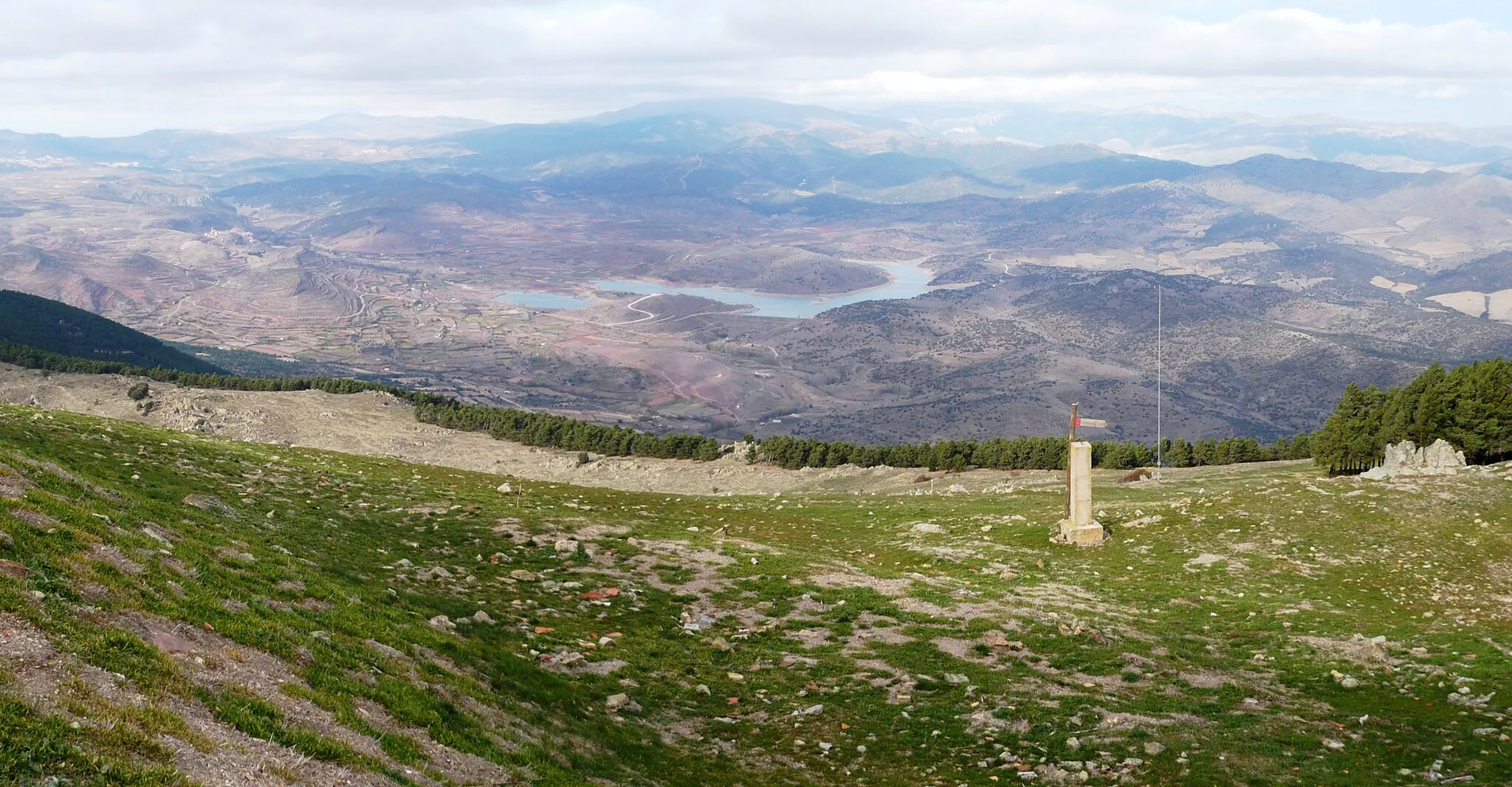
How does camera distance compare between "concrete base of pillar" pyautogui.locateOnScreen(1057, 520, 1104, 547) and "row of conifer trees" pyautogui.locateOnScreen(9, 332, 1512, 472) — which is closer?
"concrete base of pillar" pyautogui.locateOnScreen(1057, 520, 1104, 547)

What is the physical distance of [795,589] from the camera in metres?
25.4

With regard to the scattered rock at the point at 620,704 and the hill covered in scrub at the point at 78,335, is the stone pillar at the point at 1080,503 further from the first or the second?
the hill covered in scrub at the point at 78,335

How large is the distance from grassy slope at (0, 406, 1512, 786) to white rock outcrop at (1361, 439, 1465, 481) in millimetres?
2811

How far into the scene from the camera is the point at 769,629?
22266 millimetres

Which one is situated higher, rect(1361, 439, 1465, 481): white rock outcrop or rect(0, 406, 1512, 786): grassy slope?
rect(0, 406, 1512, 786): grassy slope

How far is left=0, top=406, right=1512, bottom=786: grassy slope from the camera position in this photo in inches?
488

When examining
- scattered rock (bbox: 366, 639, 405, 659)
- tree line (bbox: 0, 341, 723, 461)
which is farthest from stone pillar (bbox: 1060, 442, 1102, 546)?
tree line (bbox: 0, 341, 723, 461)

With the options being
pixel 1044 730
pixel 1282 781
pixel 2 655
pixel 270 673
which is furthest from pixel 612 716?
pixel 1282 781

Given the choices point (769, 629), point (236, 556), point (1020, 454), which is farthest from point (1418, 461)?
point (236, 556)

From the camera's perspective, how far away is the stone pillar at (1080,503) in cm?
3203

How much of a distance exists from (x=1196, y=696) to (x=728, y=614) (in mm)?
10956

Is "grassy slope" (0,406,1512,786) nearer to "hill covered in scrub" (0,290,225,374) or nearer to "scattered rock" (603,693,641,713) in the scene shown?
"scattered rock" (603,693,641,713)

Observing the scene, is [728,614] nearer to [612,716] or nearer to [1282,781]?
[612,716]

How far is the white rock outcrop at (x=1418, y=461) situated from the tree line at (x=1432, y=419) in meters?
2.87
